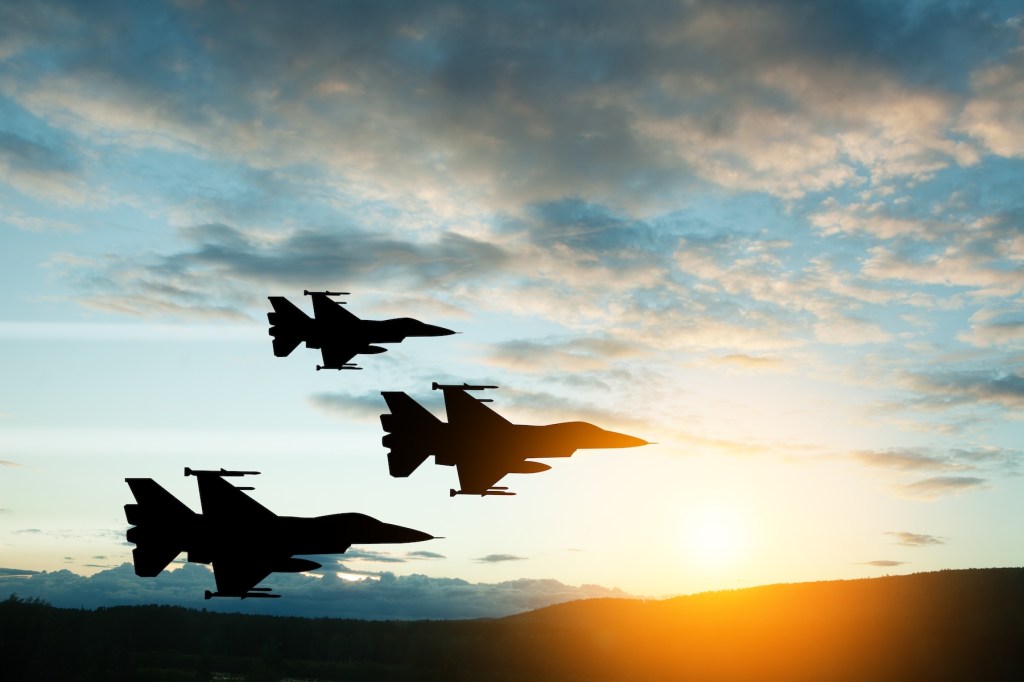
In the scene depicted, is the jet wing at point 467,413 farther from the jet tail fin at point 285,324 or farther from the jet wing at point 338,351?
the jet tail fin at point 285,324

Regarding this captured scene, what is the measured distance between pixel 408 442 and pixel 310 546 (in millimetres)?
8951

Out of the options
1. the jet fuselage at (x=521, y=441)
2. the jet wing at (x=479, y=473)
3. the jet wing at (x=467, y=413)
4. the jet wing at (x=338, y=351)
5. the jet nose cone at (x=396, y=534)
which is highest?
the jet wing at (x=338, y=351)

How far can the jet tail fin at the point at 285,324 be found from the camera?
55906 mm

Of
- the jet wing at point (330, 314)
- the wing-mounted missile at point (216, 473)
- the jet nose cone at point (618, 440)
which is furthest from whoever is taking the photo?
the jet wing at point (330, 314)

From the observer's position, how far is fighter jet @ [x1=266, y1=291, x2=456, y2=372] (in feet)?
180

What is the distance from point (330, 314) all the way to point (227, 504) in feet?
57.0

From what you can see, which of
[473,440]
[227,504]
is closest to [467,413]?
[473,440]

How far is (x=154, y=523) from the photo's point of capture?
4172 centimetres

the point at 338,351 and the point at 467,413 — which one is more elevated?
the point at 338,351

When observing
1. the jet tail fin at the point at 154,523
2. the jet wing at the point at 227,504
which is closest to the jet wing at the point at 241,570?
the jet wing at the point at 227,504

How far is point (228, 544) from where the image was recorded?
4100 cm

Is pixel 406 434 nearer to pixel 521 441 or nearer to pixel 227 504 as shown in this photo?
pixel 521 441

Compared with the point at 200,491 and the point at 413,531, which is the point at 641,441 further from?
the point at 200,491

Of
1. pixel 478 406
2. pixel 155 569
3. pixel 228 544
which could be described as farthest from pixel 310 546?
pixel 478 406
